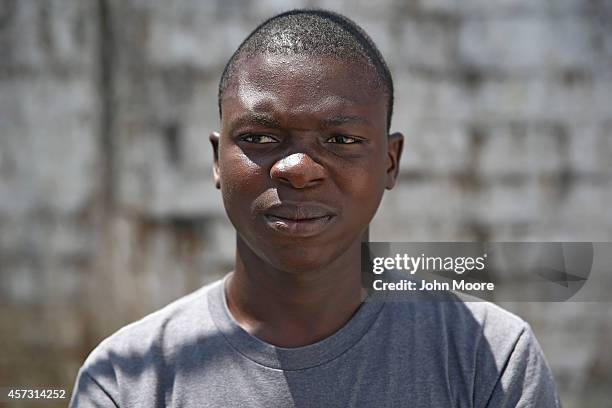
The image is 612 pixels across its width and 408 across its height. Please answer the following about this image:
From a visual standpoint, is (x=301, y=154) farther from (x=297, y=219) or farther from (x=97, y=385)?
(x=97, y=385)

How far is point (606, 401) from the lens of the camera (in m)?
3.76

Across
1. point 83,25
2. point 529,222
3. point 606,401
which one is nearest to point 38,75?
point 83,25

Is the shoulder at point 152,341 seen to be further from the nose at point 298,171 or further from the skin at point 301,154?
the nose at point 298,171

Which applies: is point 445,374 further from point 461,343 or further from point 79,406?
point 79,406

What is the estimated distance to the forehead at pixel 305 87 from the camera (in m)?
1.53

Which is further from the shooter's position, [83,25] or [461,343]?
[83,25]

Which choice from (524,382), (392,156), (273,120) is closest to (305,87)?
(273,120)

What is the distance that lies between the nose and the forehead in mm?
90

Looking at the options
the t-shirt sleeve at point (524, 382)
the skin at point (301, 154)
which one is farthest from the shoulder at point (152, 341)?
the t-shirt sleeve at point (524, 382)

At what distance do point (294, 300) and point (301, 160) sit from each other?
343mm

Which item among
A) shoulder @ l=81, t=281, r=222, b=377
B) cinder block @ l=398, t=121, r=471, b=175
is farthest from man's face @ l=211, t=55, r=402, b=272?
cinder block @ l=398, t=121, r=471, b=175

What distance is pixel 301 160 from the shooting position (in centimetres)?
150

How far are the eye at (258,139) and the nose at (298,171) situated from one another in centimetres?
6

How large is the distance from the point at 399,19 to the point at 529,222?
1.15 meters
